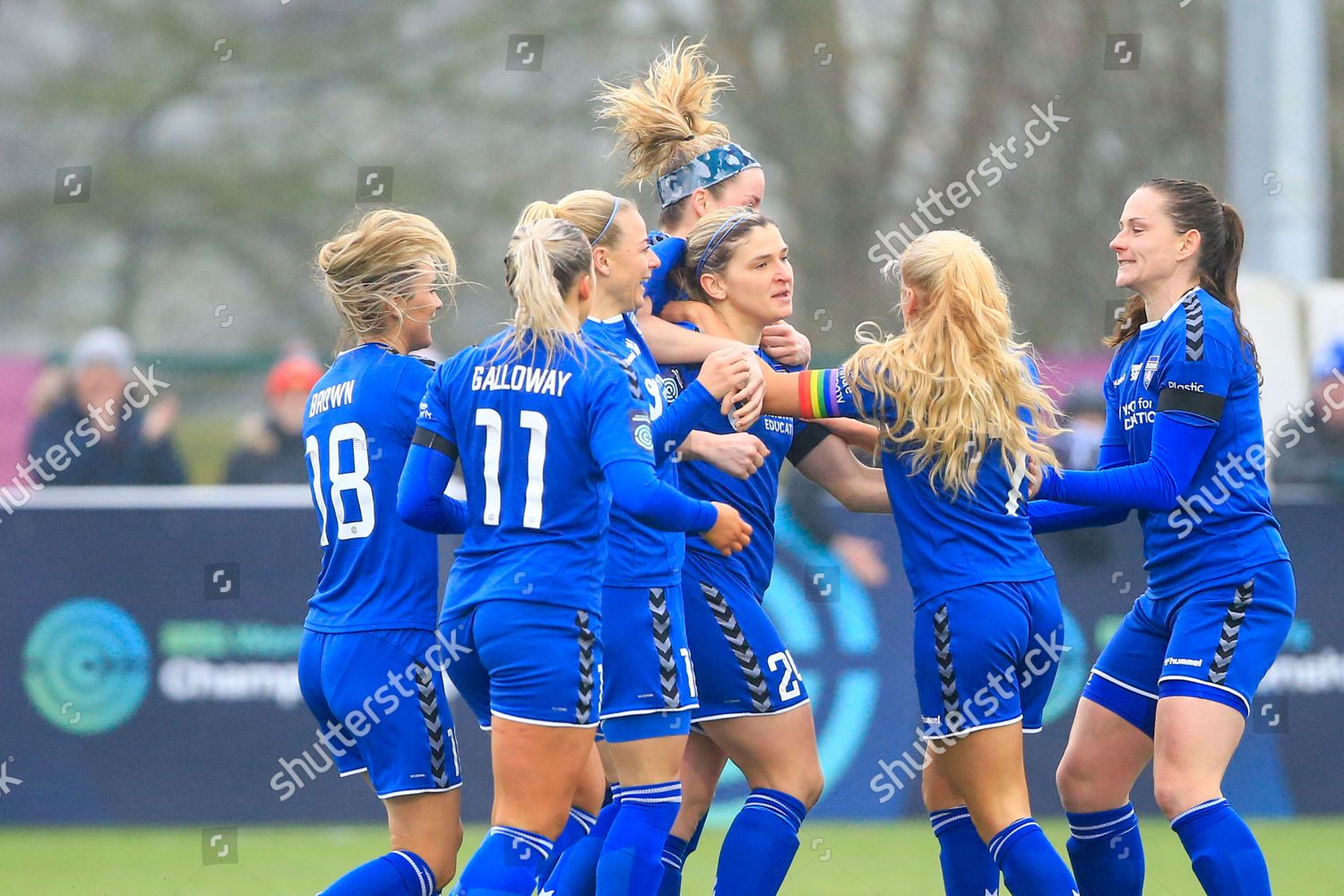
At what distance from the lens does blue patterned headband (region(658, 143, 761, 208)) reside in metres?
5.10

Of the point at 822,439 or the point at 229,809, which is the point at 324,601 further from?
the point at 229,809

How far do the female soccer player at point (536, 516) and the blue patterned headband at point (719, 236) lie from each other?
733 mm

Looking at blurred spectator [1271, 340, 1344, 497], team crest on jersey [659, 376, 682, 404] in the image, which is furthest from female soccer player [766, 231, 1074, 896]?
blurred spectator [1271, 340, 1344, 497]

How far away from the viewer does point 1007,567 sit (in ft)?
14.0

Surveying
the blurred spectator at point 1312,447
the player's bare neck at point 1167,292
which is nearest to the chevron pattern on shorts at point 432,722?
the player's bare neck at point 1167,292

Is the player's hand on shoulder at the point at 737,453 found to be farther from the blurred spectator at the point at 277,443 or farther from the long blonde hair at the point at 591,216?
the blurred spectator at the point at 277,443

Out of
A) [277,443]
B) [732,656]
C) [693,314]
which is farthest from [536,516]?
[277,443]

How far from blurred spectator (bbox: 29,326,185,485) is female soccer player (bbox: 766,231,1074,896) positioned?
4732mm

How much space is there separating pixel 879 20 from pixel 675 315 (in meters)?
11.9

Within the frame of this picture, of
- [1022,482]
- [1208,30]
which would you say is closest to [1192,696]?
[1022,482]

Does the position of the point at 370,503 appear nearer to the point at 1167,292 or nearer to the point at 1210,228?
the point at 1167,292

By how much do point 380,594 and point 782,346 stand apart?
1.47 meters

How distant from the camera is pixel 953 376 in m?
4.24

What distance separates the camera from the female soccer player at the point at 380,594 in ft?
13.7
